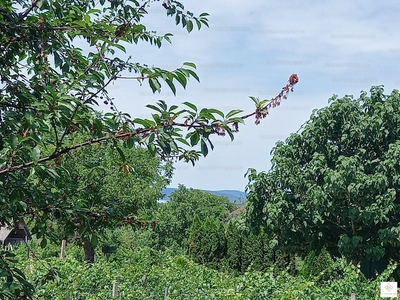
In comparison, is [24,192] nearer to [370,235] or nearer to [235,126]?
[235,126]

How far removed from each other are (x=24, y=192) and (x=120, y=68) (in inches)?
29.4

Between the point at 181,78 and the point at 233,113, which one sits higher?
the point at 181,78

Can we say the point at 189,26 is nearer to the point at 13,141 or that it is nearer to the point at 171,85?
the point at 171,85

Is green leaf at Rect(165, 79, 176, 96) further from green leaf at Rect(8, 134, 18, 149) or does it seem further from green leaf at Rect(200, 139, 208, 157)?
green leaf at Rect(8, 134, 18, 149)

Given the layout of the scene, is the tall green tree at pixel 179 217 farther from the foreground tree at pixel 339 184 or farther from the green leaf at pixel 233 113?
the green leaf at pixel 233 113

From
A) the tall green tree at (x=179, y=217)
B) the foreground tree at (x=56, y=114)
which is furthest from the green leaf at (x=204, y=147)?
the tall green tree at (x=179, y=217)

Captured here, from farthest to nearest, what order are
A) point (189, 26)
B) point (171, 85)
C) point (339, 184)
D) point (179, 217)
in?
point (179, 217) → point (339, 184) → point (189, 26) → point (171, 85)

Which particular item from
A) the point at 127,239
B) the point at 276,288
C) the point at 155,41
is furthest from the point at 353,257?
the point at 127,239

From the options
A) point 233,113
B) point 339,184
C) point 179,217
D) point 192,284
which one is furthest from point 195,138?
point 179,217

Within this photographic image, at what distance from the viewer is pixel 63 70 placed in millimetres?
2420

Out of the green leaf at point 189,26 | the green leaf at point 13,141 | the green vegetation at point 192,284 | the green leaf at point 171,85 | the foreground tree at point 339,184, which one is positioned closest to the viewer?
the green leaf at point 13,141

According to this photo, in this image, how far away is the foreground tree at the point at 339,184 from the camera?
11.5 m

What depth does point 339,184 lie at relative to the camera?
11312mm

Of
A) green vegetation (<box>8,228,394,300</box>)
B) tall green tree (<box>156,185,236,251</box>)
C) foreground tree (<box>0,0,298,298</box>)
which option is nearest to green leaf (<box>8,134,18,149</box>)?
foreground tree (<box>0,0,298,298</box>)
